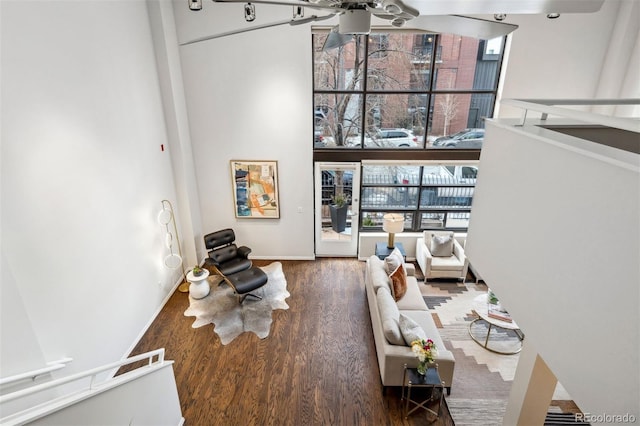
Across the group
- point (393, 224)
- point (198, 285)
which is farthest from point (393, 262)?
point (198, 285)

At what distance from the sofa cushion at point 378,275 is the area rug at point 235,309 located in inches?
61.5

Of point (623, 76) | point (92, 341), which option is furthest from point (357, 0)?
point (623, 76)

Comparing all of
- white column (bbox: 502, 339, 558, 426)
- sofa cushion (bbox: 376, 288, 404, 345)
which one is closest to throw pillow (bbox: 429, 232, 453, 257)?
sofa cushion (bbox: 376, 288, 404, 345)

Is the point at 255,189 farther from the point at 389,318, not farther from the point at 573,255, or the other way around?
the point at 573,255

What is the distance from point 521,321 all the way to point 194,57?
241 inches

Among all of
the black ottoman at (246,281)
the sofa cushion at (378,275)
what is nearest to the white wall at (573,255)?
the sofa cushion at (378,275)

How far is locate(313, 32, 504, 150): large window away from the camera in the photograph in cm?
601

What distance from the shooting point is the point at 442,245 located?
6570 millimetres

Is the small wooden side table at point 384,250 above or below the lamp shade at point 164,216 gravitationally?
below

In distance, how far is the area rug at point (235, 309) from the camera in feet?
17.5

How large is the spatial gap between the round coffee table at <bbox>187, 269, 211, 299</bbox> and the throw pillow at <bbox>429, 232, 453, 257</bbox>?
161 inches

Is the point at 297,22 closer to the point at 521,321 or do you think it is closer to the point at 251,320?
the point at 521,321

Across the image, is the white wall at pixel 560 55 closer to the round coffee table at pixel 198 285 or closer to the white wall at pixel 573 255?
the white wall at pixel 573 255

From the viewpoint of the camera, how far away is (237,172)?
667 cm
